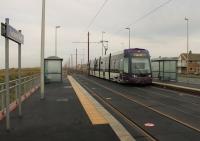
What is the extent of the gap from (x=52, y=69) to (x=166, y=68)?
1174 cm

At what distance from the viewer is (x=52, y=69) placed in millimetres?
42250

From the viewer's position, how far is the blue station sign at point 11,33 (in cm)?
1077

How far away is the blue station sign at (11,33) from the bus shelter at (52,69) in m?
28.4

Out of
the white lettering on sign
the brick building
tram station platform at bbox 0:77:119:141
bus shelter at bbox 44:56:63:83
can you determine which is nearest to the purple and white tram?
bus shelter at bbox 44:56:63:83

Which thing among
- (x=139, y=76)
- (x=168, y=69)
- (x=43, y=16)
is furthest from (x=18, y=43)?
(x=168, y=69)

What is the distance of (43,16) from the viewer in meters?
23.4

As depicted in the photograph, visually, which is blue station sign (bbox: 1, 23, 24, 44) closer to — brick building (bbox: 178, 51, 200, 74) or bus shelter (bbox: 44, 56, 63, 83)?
bus shelter (bbox: 44, 56, 63, 83)

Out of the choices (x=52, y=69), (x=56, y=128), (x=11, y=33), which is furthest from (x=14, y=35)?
(x=52, y=69)

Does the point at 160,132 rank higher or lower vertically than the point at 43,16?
lower

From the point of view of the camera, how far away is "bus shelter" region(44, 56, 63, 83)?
41656 mm

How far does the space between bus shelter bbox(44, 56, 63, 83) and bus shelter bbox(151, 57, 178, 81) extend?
10.5 m

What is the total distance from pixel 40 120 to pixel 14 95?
5074 mm

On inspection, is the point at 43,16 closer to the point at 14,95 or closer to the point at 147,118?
the point at 14,95

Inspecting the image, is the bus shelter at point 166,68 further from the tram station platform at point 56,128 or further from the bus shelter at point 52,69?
the tram station platform at point 56,128
